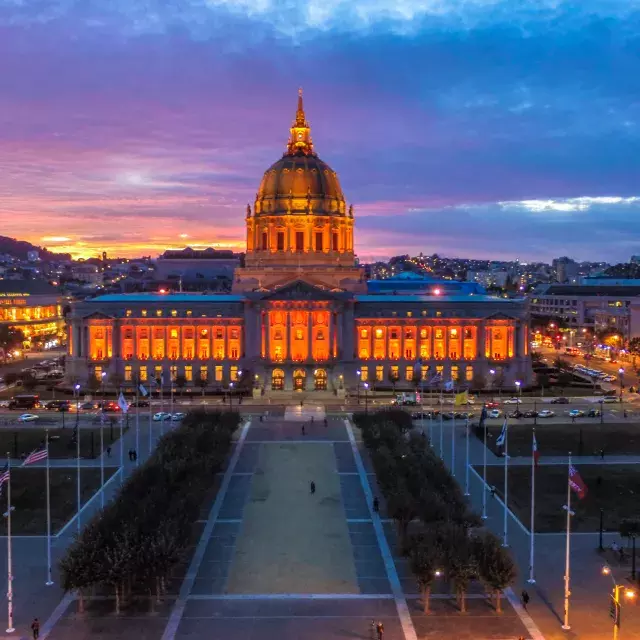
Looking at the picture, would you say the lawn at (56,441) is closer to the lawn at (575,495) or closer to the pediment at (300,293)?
the lawn at (575,495)

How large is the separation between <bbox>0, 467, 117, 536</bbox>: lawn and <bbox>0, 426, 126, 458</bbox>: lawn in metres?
6.01

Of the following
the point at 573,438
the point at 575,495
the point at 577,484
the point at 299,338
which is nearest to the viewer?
the point at 577,484

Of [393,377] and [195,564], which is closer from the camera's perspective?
[195,564]

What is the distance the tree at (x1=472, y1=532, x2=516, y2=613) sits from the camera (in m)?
38.5

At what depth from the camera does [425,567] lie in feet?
127

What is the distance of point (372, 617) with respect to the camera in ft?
126

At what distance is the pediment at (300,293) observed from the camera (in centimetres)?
11638

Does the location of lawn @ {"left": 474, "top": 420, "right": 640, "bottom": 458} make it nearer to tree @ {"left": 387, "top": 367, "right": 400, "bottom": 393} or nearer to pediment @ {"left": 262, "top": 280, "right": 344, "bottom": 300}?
tree @ {"left": 387, "top": 367, "right": 400, "bottom": 393}

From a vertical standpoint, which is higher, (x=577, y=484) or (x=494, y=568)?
(x=577, y=484)

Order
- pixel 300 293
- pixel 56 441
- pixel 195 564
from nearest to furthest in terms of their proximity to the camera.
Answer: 1. pixel 195 564
2. pixel 56 441
3. pixel 300 293

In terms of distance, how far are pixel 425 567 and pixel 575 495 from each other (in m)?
24.0

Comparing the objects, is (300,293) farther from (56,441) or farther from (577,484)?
(577,484)

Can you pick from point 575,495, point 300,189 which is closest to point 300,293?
point 300,189

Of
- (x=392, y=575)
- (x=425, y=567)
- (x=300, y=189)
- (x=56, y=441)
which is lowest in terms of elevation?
(x=392, y=575)
